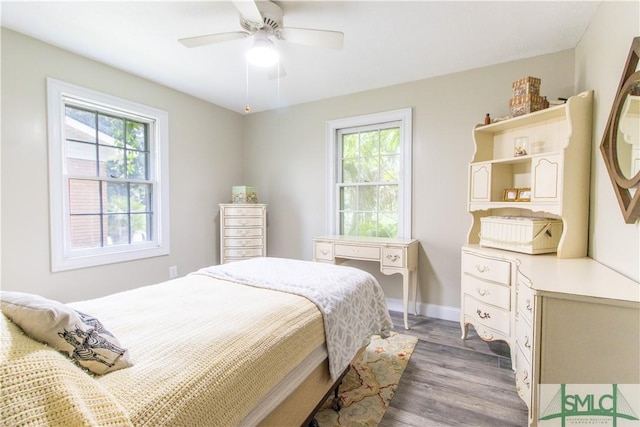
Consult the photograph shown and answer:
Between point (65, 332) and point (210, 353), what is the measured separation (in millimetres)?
404

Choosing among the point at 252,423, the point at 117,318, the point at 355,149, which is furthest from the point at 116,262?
the point at 355,149

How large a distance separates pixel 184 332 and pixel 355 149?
2.93 metres

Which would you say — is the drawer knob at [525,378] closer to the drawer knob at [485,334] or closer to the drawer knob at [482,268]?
the drawer knob at [485,334]

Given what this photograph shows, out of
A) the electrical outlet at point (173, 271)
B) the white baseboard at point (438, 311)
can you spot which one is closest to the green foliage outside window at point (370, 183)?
the white baseboard at point (438, 311)

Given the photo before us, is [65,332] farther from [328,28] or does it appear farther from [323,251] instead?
[323,251]

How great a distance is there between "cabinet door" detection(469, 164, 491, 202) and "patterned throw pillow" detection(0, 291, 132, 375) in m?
2.62

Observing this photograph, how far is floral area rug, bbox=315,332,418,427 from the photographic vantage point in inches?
63.7

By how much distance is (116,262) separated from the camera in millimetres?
2844

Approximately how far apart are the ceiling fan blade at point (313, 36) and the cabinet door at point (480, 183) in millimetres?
1570

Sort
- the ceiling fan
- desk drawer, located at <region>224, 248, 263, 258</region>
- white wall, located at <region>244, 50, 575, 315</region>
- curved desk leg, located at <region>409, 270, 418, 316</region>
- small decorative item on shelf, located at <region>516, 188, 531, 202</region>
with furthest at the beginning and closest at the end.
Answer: desk drawer, located at <region>224, 248, 263, 258</region> → curved desk leg, located at <region>409, 270, 418, 316</region> → white wall, located at <region>244, 50, 575, 315</region> → small decorative item on shelf, located at <region>516, 188, 531, 202</region> → the ceiling fan

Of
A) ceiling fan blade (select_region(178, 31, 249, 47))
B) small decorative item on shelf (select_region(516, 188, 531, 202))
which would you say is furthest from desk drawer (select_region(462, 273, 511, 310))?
ceiling fan blade (select_region(178, 31, 249, 47))

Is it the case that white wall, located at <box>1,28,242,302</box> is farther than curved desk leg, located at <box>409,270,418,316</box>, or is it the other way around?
curved desk leg, located at <box>409,270,418,316</box>

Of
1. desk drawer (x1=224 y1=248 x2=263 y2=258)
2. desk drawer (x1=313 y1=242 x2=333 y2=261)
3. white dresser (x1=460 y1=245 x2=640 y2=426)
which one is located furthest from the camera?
desk drawer (x1=224 y1=248 x2=263 y2=258)

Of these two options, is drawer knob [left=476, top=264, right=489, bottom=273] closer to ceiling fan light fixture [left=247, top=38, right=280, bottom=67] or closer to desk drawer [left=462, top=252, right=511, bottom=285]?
desk drawer [left=462, top=252, right=511, bottom=285]
